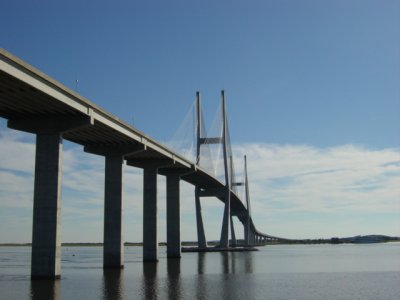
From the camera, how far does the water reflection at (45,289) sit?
28.9 m

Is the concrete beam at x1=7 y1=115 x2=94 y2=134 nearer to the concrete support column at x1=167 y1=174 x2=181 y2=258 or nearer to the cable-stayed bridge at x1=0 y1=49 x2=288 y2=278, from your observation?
the cable-stayed bridge at x1=0 y1=49 x2=288 y2=278

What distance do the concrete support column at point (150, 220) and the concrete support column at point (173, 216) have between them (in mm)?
9898

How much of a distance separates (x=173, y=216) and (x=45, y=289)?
4444 centimetres

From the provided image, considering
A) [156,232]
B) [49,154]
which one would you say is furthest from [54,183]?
[156,232]

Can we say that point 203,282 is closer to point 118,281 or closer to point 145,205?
point 118,281

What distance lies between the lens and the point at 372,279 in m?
41.2

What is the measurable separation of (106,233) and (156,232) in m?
14.0

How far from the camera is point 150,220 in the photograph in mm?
66312

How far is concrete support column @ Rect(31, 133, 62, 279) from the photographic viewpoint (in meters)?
38.9

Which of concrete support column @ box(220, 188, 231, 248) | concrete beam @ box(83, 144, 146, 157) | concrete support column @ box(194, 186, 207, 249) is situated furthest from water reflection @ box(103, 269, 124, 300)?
concrete support column @ box(194, 186, 207, 249)

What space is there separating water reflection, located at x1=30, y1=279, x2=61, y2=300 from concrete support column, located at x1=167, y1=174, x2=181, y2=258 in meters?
38.9

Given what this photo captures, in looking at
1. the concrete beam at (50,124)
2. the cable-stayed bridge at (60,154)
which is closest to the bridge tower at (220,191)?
the cable-stayed bridge at (60,154)

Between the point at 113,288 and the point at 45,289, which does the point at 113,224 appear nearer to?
the point at 113,288

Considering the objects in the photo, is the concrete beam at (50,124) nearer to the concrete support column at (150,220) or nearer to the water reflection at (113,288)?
the water reflection at (113,288)
